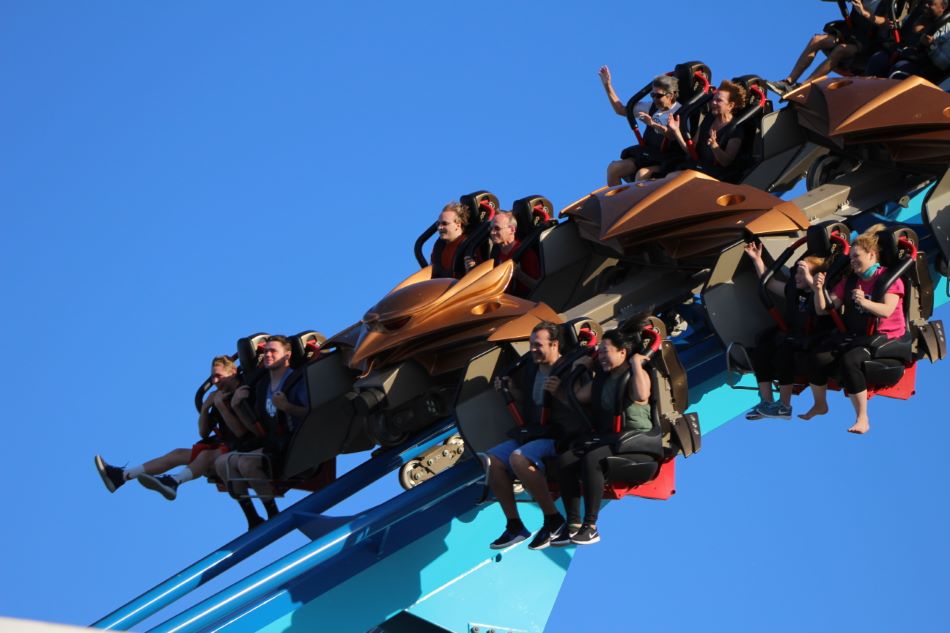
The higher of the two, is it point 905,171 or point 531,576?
point 905,171

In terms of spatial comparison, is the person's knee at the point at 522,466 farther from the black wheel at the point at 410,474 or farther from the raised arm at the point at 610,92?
the raised arm at the point at 610,92

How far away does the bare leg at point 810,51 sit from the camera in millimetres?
11727

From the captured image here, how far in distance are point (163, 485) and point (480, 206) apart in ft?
7.17

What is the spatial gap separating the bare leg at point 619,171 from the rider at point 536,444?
2830 mm

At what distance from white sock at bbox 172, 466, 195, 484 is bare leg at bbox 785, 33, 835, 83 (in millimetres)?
4959

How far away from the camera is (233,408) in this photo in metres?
8.82

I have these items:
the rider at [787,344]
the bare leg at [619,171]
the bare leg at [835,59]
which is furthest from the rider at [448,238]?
the bare leg at [835,59]

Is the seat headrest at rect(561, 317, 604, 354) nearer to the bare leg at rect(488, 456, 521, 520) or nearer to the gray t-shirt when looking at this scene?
the gray t-shirt

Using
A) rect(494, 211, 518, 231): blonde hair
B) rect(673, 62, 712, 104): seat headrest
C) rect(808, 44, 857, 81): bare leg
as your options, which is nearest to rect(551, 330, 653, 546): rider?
rect(494, 211, 518, 231): blonde hair

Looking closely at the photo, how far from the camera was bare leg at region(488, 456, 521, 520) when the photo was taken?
6.78 meters

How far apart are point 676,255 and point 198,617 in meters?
2.66

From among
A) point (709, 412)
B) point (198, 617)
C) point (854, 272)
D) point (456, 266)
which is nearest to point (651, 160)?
point (456, 266)

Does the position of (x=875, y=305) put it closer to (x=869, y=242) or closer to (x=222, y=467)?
(x=869, y=242)

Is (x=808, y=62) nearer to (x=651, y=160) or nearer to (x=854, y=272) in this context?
(x=651, y=160)
